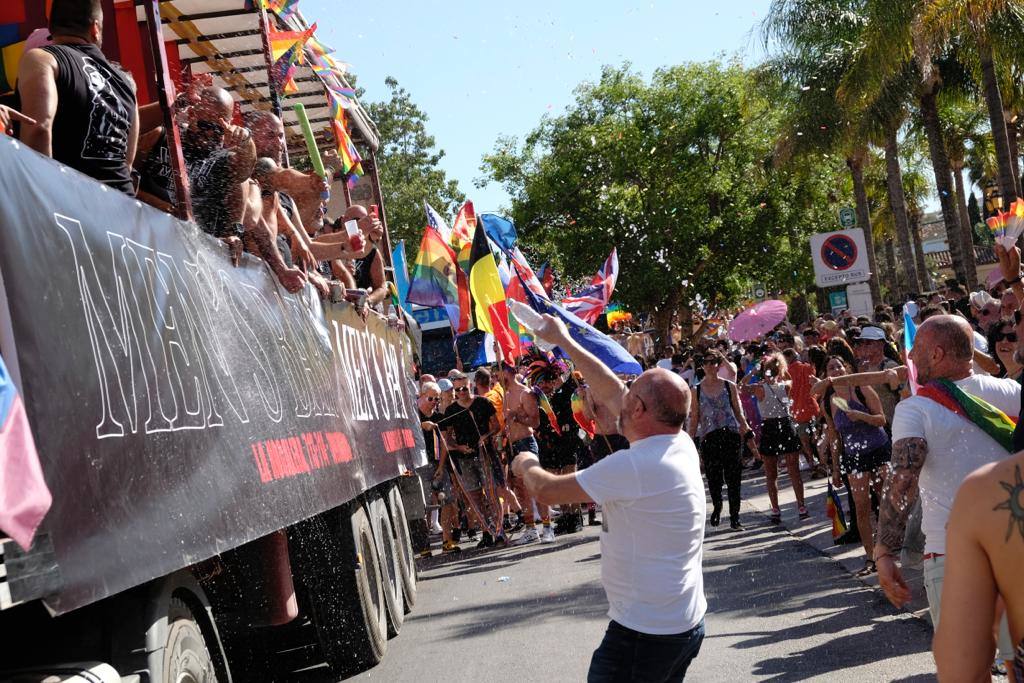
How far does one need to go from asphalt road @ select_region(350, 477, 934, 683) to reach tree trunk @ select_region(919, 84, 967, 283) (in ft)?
61.9

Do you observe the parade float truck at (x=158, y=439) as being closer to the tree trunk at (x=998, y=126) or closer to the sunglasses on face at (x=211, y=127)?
the sunglasses on face at (x=211, y=127)

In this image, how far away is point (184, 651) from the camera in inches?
184

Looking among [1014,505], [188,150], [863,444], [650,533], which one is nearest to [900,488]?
[650,533]

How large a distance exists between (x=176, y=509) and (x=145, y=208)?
3.78ft

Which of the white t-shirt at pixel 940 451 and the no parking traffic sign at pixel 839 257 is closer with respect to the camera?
the white t-shirt at pixel 940 451

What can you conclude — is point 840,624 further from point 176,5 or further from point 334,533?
point 176,5

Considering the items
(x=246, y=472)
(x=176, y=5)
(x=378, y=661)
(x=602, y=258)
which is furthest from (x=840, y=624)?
(x=602, y=258)

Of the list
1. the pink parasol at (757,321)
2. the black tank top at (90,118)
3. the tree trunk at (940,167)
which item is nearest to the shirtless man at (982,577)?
the black tank top at (90,118)

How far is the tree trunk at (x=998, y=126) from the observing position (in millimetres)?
23469

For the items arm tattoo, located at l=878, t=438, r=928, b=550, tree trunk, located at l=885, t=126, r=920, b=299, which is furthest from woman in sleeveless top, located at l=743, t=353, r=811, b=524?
tree trunk, located at l=885, t=126, r=920, b=299

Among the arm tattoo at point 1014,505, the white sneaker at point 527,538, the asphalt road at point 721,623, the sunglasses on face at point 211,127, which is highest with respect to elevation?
the sunglasses on face at point 211,127

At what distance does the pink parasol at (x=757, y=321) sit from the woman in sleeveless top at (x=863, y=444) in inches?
597

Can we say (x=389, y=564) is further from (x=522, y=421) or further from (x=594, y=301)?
(x=594, y=301)

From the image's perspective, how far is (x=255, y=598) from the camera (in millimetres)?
6414
